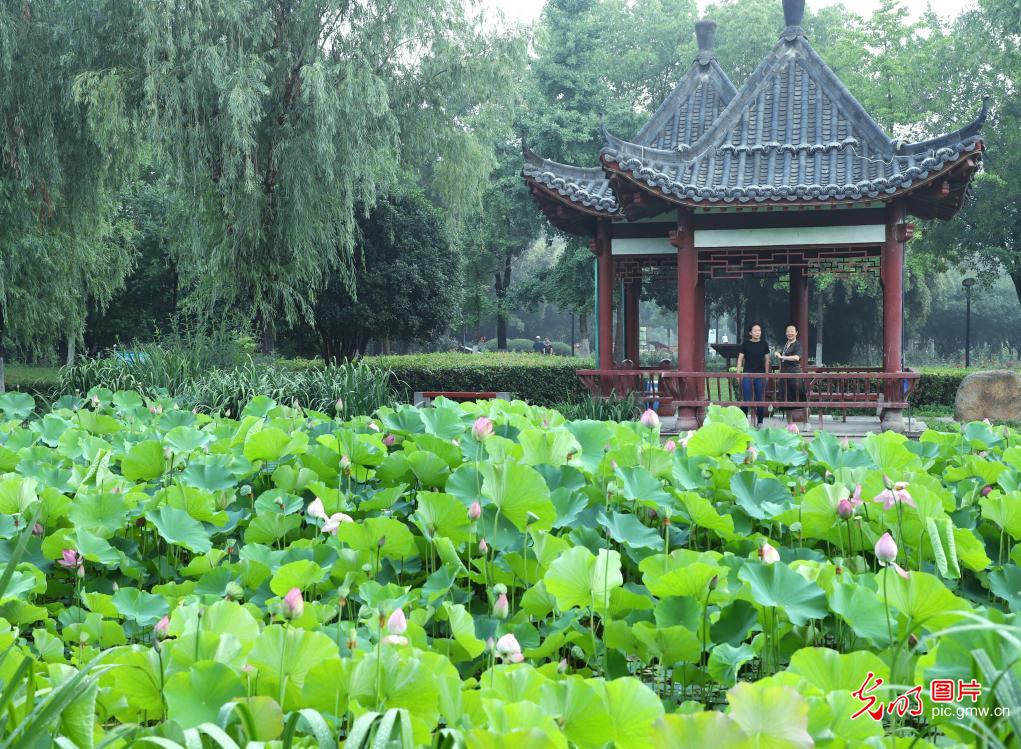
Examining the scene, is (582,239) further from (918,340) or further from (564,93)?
(918,340)

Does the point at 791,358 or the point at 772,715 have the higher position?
the point at 791,358

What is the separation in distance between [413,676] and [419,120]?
13.6 m

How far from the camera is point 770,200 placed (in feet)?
33.0

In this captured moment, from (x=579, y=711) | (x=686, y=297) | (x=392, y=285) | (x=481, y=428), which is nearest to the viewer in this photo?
(x=579, y=711)

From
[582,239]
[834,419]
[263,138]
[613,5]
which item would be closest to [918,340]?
[613,5]

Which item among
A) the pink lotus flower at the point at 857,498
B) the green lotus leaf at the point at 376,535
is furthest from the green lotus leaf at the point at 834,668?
the green lotus leaf at the point at 376,535

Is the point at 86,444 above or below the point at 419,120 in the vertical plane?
below

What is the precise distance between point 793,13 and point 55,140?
9.74 metres

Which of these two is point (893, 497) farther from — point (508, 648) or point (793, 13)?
point (793, 13)

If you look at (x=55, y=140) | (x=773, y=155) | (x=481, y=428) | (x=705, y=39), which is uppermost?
(x=705, y=39)

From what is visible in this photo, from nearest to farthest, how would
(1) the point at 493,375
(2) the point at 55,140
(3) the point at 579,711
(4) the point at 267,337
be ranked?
(3) the point at 579,711 < (2) the point at 55,140 < (4) the point at 267,337 < (1) the point at 493,375

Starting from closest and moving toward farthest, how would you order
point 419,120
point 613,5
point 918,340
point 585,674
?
point 585,674 → point 419,120 → point 613,5 → point 918,340

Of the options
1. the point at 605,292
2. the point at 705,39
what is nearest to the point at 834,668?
the point at 605,292

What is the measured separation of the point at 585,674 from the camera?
178 cm
